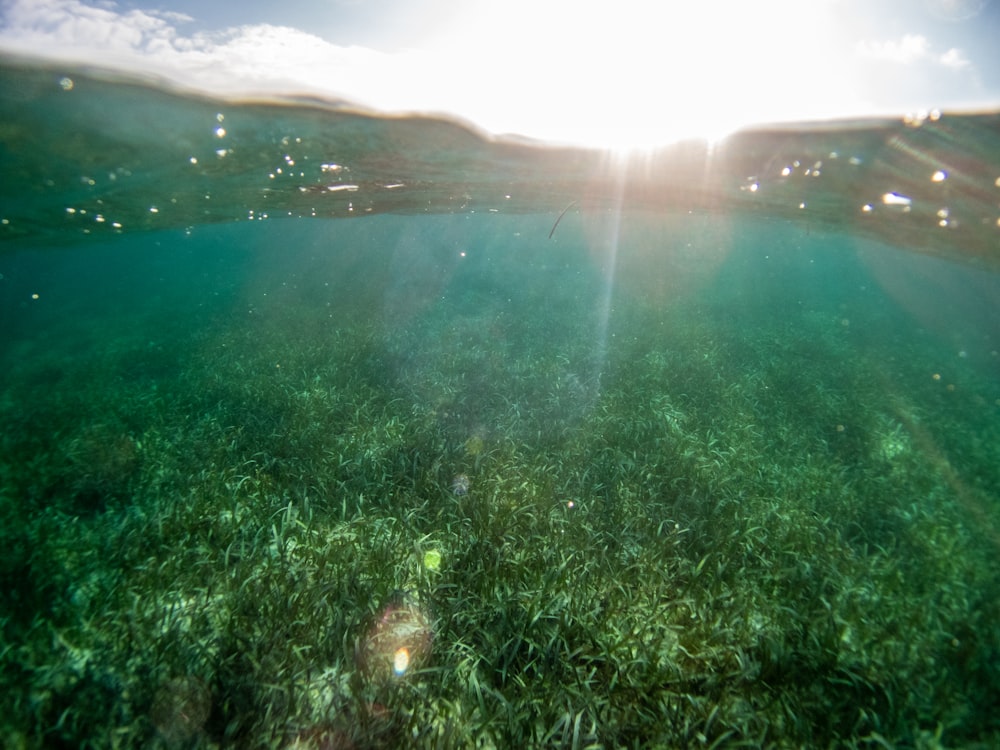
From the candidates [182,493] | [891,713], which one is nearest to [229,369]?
[182,493]

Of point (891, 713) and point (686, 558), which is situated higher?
point (891, 713)

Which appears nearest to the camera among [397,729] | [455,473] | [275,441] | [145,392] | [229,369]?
[397,729]

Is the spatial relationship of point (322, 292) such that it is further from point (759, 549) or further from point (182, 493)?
point (759, 549)

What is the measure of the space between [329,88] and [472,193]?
1464cm

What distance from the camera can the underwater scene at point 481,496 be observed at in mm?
3824

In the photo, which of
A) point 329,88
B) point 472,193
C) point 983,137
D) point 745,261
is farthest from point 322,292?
point 745,261

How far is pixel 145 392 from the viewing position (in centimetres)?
1202

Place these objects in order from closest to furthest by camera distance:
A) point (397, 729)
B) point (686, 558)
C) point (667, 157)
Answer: point (397, 729), point (686, 558), point (667, 157)

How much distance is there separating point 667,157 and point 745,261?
→ 10049 cm

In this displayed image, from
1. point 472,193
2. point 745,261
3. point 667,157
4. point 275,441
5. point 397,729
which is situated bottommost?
point 745,261

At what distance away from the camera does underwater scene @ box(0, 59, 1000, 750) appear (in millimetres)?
3824

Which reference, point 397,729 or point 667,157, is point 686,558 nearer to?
point 397,729

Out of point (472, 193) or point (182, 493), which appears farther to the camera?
point (472, 193)

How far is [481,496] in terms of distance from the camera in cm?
675
